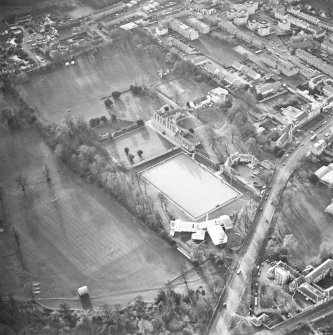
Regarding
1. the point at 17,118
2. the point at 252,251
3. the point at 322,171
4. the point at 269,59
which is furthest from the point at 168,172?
the point at 269,59

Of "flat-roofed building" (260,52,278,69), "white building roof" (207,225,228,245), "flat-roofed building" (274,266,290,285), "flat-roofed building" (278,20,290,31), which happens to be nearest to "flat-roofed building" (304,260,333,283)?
"flat-roofed building" (274,266,290,285)

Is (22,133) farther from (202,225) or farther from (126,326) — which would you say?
(126,326)

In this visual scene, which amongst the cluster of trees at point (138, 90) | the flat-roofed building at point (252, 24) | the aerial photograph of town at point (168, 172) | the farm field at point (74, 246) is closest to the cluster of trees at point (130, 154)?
the aerial photograph of town at point (168, 172)

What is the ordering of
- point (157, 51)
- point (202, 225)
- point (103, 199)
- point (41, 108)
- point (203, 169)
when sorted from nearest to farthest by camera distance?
point (202, 225) → point (103, 199) → point (203, 169) → point (41, 108) → point (157, 51)

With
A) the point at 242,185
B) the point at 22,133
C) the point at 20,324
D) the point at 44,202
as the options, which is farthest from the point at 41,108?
the point at 20,324

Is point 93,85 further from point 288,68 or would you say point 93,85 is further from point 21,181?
point 288,68

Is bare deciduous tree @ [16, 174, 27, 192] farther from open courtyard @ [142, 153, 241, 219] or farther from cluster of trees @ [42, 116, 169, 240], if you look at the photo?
open courtyard @ [142, 153, 241, 219]
